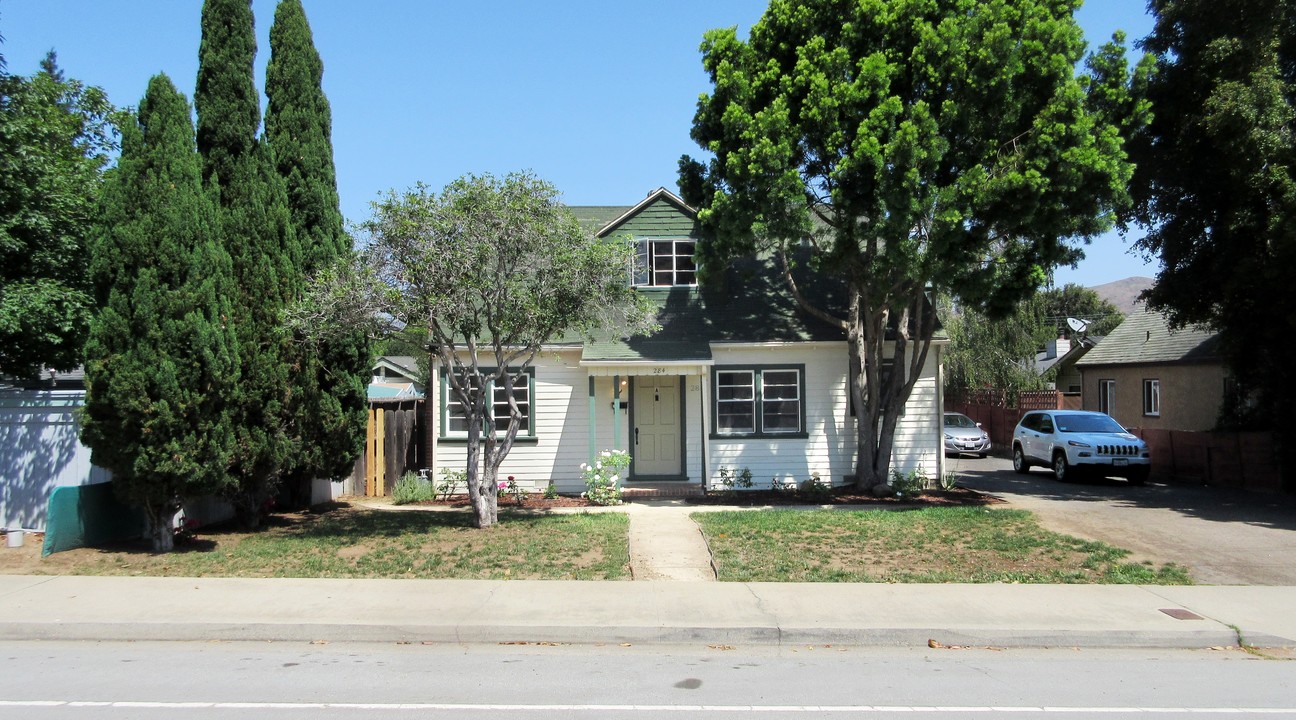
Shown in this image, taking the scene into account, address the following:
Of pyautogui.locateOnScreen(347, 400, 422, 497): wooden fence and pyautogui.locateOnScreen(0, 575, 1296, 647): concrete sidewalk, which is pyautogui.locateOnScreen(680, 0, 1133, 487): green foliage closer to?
pyautogui.locateOnScreen(0, 575, 1296, 647): concrete sidewalk

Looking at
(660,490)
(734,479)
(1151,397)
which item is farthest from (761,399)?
(1151,397)

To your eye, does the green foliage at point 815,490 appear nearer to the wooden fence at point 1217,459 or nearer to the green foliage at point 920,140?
the green foliage at point 920,140

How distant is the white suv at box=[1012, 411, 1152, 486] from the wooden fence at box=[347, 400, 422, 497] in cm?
1438

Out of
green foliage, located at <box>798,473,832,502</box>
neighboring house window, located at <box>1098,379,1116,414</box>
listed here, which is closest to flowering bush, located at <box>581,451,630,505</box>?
green foliage, located at <box>798,473,832,502</box>

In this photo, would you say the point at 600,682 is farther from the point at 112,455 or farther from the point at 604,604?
the point at 112,455

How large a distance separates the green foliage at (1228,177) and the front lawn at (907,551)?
640 cm

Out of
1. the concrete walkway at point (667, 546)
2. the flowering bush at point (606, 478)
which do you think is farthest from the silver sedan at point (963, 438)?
the concrete walkway at point (667, 546)

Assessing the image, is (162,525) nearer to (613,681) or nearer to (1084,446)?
(613,681)

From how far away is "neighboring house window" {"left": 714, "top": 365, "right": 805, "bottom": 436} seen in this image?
17.0 metres

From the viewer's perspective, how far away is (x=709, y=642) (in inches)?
317

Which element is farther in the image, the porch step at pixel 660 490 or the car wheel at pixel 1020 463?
the car wheel at pixel 1020 463

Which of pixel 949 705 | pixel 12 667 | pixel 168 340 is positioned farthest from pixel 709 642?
pixel 168 340

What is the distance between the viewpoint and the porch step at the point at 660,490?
1595cm

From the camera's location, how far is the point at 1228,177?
15.4 meters
